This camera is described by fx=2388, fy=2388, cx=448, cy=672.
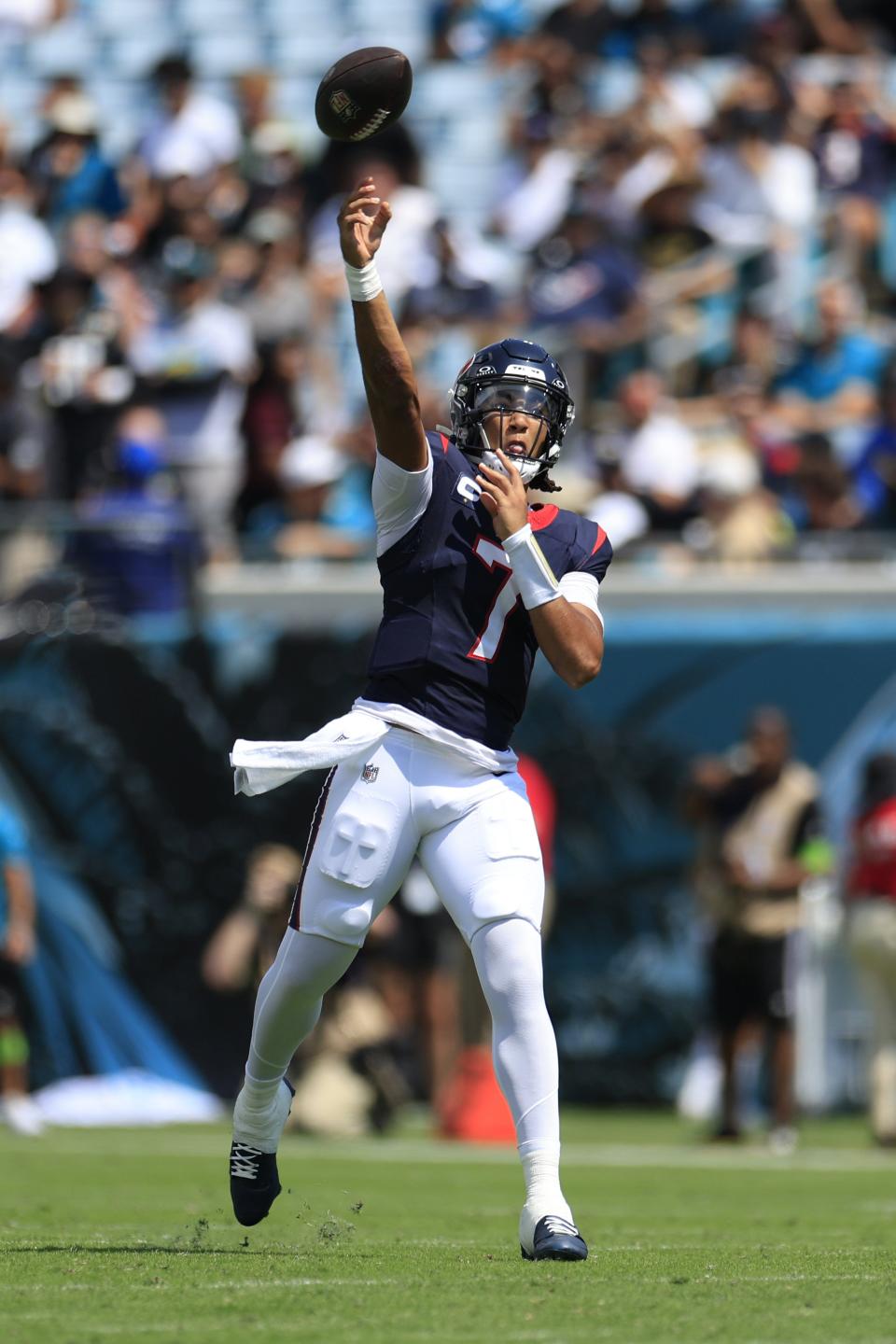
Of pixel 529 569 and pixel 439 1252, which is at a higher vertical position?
pixel 529 569

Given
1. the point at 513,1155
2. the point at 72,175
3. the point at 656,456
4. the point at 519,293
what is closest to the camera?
the point at 513,1155

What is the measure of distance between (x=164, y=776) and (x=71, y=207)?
5128 mm

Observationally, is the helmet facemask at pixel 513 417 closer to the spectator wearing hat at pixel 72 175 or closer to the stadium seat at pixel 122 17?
the spectator wearing hat at pixel 72 175

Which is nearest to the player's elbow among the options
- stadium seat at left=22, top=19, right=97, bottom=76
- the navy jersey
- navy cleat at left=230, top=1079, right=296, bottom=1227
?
the navy jersey

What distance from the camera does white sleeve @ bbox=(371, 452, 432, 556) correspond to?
5.83 meters

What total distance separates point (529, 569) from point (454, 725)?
1.44 feet

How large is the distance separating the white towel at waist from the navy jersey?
12 centimetres

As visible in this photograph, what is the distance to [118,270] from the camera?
16.2 meters

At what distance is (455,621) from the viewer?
5.92m

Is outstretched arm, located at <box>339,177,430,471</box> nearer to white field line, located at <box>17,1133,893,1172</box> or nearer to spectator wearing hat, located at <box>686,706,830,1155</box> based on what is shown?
white field line, located at <box>17,1133,893,1172</box>

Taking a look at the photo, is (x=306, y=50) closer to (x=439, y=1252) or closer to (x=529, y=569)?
(x=529, y=569)

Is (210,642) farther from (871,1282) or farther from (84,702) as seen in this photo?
(871,1282)

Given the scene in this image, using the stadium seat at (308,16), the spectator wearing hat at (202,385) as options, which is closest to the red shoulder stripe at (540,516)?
the spectator wearing hat at (202,385)

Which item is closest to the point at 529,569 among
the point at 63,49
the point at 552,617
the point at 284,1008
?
the point at 552,617
